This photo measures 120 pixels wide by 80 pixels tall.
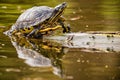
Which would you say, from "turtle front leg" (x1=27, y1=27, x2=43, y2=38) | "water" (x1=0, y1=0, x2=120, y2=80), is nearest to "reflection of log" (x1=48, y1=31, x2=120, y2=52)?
"water" (x1=0, y1=0, x2=120, y2=80)

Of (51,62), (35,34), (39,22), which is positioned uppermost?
(39,22)

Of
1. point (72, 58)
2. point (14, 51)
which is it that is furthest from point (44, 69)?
point (14, 51)

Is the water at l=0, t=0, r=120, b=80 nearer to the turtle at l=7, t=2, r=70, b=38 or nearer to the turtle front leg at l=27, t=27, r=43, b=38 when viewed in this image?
the turtle front leg at l=27, t=27, r=43, b=38

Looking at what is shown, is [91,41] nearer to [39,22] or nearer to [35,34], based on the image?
[35,34]

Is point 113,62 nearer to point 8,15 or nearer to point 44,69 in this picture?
point 44,69

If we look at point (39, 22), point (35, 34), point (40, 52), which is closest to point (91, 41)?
point (40, 52)

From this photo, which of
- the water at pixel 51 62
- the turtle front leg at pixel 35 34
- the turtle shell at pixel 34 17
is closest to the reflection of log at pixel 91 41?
the water at pixel 51 62

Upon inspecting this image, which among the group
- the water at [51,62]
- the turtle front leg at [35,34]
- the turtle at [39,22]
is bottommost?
the water at [51,62]

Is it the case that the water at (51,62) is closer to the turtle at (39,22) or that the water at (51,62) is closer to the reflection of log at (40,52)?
the reflection of log at (40,52)
